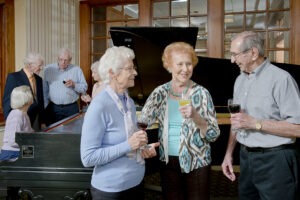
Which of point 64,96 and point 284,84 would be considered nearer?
point 284,84

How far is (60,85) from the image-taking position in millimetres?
4531

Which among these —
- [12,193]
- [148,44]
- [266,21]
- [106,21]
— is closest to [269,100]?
[12,193]

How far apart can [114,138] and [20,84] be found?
2.71 m

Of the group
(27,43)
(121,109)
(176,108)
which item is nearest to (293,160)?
(176,108)

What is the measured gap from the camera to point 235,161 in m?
3.12

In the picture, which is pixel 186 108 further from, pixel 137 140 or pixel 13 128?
pixel 13 128

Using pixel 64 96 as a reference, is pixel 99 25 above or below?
above

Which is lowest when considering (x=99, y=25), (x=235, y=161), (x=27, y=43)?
(x=235, y=161)

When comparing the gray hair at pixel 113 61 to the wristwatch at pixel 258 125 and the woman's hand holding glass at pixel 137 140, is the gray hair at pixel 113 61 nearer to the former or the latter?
the woman's hand holding glass at pixel 137 140

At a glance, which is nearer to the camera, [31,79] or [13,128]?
A: [13,128]

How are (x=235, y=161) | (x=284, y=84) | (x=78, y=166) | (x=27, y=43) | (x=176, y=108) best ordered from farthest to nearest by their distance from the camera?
(x=27, y=43), (x=235, y=161), (x=78, y=166), (x=176, y=108), (x=284, y=84)

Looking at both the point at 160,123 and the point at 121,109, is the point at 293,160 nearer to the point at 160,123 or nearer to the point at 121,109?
the point at 160,123

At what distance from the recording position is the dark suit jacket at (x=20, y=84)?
12.5ft

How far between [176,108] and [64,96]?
293 cm
